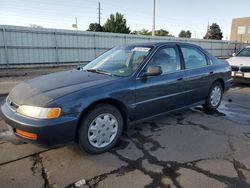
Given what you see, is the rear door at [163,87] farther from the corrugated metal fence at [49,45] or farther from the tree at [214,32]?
the tree at [214,32]

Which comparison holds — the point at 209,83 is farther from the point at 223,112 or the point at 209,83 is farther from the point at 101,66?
the point at 101,66

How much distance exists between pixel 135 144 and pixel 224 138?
1540mm

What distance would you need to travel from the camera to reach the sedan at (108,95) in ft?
8.72

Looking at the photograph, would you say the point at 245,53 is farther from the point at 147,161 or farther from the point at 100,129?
the point at 100,129

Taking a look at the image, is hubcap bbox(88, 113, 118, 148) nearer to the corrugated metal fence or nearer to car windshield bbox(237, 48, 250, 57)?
car windshield bbox(237, 48, 250, 57)

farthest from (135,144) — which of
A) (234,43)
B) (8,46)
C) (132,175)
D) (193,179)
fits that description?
(234,43)

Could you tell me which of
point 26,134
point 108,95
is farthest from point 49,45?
point 26,134

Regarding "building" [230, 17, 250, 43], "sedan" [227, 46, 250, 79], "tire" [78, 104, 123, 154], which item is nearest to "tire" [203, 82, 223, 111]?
"tire" [78, 104, 123, 154]

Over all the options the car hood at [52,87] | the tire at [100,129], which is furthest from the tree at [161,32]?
the tire at [100,129]

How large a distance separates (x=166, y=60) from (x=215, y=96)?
1994 mm

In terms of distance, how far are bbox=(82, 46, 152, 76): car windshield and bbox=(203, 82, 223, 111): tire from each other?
2.12 metres

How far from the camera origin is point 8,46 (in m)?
12.5

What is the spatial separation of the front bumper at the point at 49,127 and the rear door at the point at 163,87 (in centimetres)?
115

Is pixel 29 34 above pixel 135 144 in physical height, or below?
above
